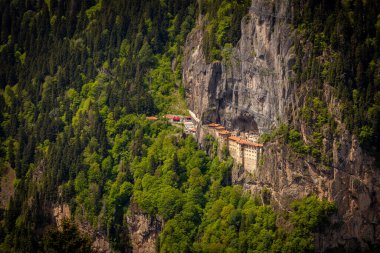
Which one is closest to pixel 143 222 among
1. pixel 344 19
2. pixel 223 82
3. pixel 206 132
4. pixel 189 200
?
pixel 189 200

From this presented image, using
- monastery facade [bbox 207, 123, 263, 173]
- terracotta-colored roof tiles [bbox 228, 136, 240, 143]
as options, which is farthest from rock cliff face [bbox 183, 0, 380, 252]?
terracotta-colored roof tiles [bbox 228, 136, 240, 143]

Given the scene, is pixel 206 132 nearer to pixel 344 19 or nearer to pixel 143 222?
pixel 143 222

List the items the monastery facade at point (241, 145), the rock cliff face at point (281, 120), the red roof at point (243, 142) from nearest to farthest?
the rock cliff face at point (281, 120) → the red roof at point (243, 142) → the monastery facade at point (241, 145)

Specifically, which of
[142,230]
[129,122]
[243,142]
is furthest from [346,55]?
[129,122]

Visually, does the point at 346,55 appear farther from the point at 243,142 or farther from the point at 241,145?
the point at 241,145

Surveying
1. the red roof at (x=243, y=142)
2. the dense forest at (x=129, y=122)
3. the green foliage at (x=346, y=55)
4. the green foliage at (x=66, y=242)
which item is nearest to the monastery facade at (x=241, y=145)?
the red roof at (x=243, y=142)

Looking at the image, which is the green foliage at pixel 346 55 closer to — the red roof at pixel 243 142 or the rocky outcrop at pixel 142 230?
the red roof at pixel 243 142
